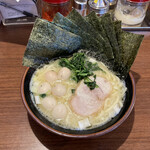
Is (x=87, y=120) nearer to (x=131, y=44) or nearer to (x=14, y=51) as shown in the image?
(x=131, y=44)

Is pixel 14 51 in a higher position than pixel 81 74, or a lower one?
lower

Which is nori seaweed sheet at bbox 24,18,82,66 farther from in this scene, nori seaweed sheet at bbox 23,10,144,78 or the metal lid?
the metal lid

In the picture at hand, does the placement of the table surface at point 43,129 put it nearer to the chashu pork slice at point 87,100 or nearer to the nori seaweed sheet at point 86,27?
the chashu pork slice at point 87,100

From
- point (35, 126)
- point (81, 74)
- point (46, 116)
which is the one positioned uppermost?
point (81, 74)

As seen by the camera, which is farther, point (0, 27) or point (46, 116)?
point (0, 27)

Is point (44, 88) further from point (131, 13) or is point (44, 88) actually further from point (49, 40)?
point (131, 13)

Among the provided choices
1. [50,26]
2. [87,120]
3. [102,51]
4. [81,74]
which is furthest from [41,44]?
[87,120]
